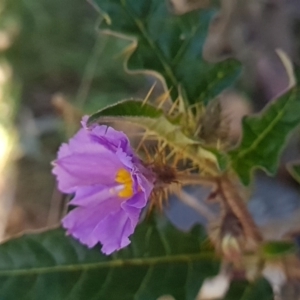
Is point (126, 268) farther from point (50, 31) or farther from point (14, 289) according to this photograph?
point (50, 31)

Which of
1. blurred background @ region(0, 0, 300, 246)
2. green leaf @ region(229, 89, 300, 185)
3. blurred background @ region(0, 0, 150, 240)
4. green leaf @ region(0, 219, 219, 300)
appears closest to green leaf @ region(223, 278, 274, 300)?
green leaf @ region(0, 219, 219, 300)

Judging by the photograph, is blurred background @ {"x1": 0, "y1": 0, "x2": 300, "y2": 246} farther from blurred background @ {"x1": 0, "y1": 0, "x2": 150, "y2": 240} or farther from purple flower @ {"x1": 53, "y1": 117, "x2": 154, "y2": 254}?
purple flower @ {"x1": 53, "y1": 117, "x2": 154, "y2": 254}

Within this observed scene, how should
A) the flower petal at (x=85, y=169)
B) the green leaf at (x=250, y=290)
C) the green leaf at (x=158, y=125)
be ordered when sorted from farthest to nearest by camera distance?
1. the green leaf at (x=250, y=290)
2. the flower petal at (x=85, y=169)
3. the green leaf at (x=158, y=125)

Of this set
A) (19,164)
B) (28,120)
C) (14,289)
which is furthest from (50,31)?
(14,289)

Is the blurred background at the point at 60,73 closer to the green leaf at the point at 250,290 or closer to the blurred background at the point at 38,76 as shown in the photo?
the blurred background at the point at 38,76

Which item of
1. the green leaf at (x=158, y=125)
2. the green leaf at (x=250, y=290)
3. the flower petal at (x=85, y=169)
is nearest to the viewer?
the green leaf at (x=158, y=125)

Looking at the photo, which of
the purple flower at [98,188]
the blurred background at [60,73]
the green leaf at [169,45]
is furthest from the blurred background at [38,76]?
the purple flower at [98,188]
